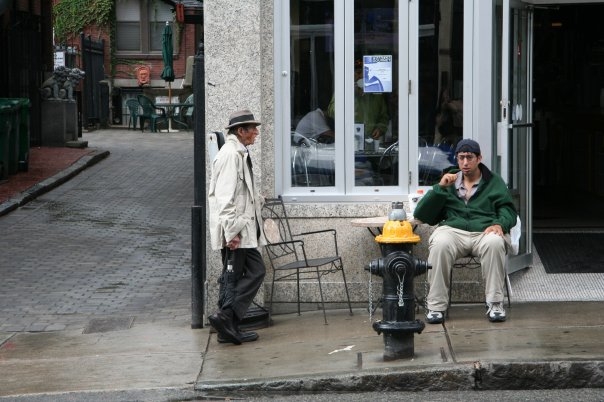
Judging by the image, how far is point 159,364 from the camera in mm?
8656

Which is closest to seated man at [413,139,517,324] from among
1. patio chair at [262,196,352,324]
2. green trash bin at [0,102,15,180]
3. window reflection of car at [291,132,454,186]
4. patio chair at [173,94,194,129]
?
window reflection of car at [291,132,454,186]

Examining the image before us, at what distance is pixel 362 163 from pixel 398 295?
2.46m

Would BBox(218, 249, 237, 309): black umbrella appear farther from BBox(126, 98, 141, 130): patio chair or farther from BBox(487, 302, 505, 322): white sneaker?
BBox(126, 98, 141, 130): patio chair

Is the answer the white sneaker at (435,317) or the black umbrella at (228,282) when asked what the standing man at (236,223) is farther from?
the white sneaker at (435,317)

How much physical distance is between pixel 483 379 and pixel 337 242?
2.70m

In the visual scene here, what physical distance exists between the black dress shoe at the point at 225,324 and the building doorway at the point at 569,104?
292 inches

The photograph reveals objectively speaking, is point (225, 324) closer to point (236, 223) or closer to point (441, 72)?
point (236, 223)

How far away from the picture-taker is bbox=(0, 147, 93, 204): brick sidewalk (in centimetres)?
1903

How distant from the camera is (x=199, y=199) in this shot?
32.7 ft

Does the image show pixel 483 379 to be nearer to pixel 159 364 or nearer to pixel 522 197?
pixel 159 364

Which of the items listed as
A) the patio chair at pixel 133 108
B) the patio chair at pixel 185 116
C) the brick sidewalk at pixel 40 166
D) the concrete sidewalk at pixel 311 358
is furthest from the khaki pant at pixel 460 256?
the patio chair at pixel 133 108

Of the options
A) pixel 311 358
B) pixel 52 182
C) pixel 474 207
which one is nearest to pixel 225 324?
pixel 311 358

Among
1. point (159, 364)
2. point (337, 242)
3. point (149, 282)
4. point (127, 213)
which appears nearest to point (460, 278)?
point (337, 242)

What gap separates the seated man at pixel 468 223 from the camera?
360 inches
